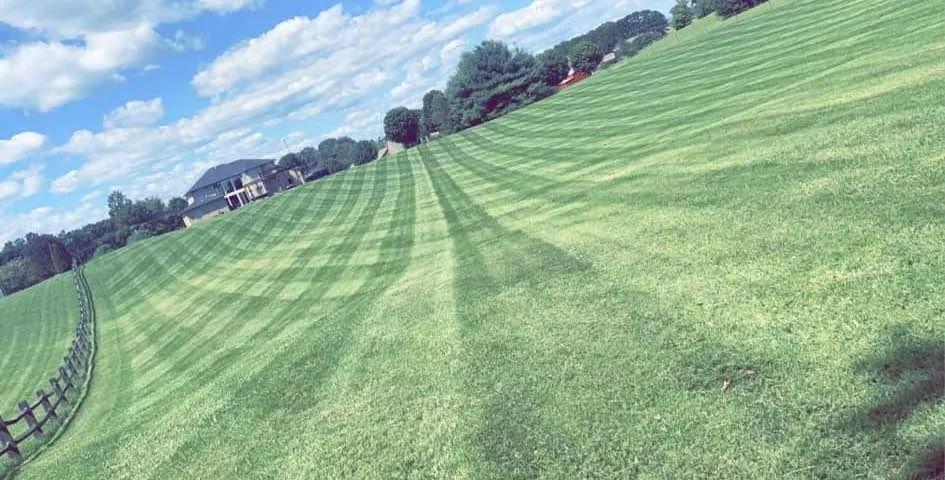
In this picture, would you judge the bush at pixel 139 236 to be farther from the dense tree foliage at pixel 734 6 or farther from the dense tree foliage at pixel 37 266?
the dense tree foliage at pixel 734 6

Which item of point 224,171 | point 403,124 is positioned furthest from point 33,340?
point 403,124

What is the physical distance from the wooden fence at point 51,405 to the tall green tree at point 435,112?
85.5 meters

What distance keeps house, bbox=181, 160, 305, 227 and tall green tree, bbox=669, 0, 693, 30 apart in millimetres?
79336

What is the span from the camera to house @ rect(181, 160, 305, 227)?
10925 centimetres

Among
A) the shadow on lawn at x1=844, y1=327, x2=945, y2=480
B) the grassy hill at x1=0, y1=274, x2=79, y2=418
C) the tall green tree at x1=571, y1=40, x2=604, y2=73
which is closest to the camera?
the shadow on lawn at x1=844, y1=327, x2=945, y2=480

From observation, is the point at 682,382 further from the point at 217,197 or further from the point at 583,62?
the point at 583,62

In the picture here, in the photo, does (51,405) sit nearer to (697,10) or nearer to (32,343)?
(32,343)

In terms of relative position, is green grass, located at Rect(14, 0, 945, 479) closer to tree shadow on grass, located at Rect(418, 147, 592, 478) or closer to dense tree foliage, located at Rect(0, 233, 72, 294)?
tree shadow on grass, located at Rect(418, 147, 592, 478)

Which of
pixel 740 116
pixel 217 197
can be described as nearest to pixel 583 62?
pixel 217 197

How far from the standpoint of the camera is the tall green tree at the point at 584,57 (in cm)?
13625

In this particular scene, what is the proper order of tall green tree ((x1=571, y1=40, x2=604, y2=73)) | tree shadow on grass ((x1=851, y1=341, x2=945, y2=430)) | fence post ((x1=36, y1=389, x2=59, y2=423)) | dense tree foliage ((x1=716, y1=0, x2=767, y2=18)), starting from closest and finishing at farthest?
1. tree shadow on grass ((x1=851, y1=341, x2=945, y2=430))
2. fence post ((x1=36, y1=389, x2=59, y2=423))
3. dense tree foliage ((x1=716, y1=0, x2=767, y2=18))
4. tall green tree ((x1=571, y1=40, x2=604, y2=73))

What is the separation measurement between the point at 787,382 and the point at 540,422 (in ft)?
8.03

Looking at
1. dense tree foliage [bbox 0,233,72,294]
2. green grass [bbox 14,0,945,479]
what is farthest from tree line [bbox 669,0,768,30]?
dense tree foliage [bbox 0,233,72,294]

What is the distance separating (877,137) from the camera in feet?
33.1
